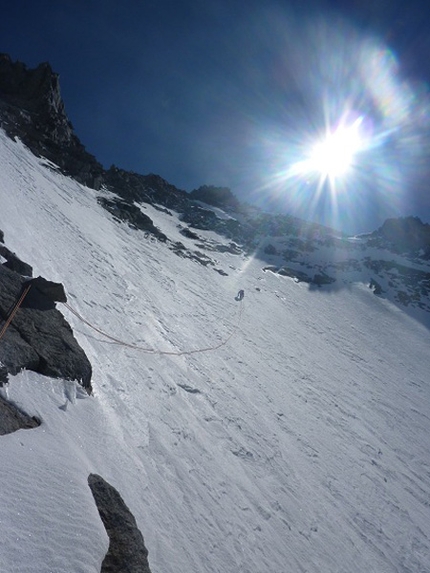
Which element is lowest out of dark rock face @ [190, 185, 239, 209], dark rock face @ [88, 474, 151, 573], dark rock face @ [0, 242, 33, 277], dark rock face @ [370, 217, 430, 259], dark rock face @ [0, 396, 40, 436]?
dark rock face @ [88, 474, 151, 573]

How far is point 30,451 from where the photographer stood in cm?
425

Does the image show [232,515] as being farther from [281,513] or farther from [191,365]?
[191,365]

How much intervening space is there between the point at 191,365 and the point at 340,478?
5411mm

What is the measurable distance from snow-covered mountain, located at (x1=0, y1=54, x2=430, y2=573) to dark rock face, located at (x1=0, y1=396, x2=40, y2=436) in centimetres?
12

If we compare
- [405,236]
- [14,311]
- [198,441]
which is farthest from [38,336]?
[405,236]

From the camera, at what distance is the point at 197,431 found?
26.7 ft

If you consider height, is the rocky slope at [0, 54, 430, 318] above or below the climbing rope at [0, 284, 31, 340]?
above

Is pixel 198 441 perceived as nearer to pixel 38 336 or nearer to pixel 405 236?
pixel 38 336

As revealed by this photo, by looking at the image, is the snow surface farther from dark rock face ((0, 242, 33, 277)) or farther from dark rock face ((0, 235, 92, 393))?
dark rock face ((0, 242, 33, 277))

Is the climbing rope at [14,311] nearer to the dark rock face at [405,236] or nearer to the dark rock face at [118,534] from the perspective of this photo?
the dark rock face at [118,534]

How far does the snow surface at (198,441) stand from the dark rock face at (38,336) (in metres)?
0.34

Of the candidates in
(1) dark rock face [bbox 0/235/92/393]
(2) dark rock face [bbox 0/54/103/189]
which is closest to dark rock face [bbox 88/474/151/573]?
(1) dark rock face [bbox 0/235/92/393]

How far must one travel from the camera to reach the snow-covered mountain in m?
4.43

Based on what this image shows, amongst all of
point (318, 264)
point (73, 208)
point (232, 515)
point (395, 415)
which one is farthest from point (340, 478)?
point (318, 264)
